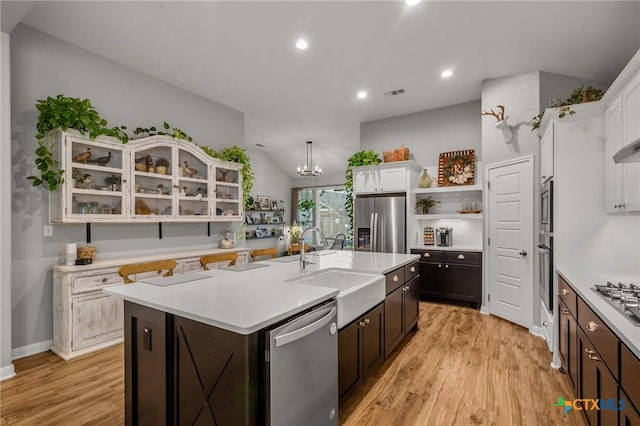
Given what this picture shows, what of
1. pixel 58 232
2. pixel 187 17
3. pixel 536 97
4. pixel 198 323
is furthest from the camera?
pixel 536 97

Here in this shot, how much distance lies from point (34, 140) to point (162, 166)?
120cm

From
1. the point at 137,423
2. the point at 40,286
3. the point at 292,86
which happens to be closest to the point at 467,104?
the point at 292,86

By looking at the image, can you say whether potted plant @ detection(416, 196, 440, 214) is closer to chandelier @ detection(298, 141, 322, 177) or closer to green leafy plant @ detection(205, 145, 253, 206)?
green leafy plant @ detection(205, 145, 253, 206)

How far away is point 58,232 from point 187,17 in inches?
101

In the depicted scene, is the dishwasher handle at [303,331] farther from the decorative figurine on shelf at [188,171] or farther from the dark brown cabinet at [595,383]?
the decorative figurine on shelf at [188,171]

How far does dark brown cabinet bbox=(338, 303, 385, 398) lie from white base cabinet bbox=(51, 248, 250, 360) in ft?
8.10

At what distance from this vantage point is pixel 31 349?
299cm

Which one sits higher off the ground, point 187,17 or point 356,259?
point 187,17

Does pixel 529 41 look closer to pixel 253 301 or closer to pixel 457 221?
pixel 457 221

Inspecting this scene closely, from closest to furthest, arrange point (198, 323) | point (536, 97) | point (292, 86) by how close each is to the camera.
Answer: point (198, 323) < point (536, 97) < point (292, 86)

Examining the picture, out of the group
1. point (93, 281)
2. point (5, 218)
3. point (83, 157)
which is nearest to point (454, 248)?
point (93, 281)

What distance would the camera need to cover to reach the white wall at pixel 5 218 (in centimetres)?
254

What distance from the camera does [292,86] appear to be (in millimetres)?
4477

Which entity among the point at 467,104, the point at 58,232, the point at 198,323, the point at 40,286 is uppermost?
the point at 467,104
